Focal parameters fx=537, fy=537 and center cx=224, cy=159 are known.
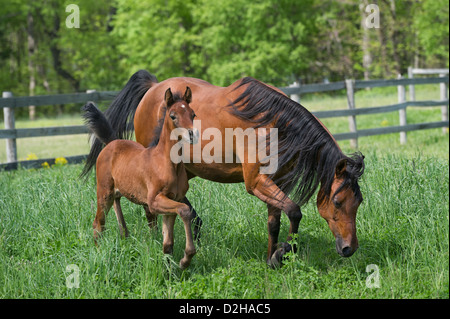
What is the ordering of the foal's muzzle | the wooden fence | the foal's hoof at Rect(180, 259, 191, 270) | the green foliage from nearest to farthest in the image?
the foal's muzzle, the foal's hoof at Rect(180, 259, 191, 270), the wooden fence, the green foliage

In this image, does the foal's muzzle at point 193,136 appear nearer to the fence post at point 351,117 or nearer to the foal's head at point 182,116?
the foal's head at point 182,116

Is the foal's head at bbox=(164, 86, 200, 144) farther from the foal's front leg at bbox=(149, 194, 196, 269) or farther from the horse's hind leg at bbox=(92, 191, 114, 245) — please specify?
the horse's hind leg at bbox=(92, 191, 114, 245)

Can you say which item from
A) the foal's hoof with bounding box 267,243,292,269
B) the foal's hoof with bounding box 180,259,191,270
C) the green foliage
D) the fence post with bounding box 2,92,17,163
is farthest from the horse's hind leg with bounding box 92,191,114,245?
the green foliage

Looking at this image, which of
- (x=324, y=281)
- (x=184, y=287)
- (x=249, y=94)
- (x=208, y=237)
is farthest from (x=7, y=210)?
(x=324, y=281)

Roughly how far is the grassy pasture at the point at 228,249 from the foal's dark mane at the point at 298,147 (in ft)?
2.02

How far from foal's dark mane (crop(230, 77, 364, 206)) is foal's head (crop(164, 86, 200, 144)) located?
912mm

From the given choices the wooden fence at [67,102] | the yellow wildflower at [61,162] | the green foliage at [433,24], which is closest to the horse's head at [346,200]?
the wooden fence at [67,102]

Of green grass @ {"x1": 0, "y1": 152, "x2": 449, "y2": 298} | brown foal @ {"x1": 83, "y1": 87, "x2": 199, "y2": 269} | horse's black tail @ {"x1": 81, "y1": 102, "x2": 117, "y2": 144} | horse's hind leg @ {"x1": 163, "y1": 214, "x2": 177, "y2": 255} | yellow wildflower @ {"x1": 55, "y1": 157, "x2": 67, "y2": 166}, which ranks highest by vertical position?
horse's black tail @ {"x1": 81, "y1": 102, "x2": 117, "y2": 144}

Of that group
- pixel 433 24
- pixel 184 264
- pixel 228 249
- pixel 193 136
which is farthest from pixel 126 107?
pixel 433 24

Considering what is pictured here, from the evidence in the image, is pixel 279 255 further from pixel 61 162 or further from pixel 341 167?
pixel 61 162

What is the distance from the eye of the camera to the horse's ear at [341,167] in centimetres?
399

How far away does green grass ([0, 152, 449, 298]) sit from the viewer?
4.00m

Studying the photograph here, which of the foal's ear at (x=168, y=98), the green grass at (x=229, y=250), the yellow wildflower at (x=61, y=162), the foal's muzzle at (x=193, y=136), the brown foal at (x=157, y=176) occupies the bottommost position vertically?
the green grass at (x=229, y=250)

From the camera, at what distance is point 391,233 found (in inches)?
193
